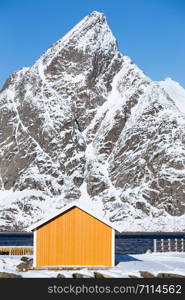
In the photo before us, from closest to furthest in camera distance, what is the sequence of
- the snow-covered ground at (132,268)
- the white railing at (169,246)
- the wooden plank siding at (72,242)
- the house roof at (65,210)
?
Answer: the snow-covered ground at (132,268)
the house roof at (65,210)
the wooden plank siding at (72,242)
the white railing at (169,246)

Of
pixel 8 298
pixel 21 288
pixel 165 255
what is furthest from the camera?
pixel 165 255

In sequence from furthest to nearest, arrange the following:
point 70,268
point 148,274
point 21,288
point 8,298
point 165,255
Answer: point 165,255 → point 70,268 → point 148,274 → point 21,288 → point 8,298

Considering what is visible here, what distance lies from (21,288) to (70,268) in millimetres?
15662

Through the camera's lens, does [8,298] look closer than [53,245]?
Yes

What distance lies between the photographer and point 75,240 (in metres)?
53.9

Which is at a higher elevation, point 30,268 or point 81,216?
point 81,216

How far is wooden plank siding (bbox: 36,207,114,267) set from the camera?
176 feet

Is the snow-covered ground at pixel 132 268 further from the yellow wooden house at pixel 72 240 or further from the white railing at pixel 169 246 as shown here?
the white railing at pixel 169 246

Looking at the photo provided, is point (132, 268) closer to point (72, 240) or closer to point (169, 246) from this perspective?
point (72, 240)

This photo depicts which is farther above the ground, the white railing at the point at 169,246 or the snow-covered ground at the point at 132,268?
the white railing at the point at 169,246

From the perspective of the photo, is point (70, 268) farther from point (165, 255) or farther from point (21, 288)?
point (165, 255)

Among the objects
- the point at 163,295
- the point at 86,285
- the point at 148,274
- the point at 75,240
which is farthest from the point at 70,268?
the point at 163,295

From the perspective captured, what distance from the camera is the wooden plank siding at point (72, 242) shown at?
176 ft

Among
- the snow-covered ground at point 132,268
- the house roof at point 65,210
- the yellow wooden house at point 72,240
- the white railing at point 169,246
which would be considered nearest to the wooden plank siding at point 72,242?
the yellow wooden house at point 72,240
